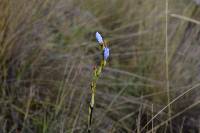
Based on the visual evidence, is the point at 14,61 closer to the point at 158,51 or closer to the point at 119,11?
the point at 158,51

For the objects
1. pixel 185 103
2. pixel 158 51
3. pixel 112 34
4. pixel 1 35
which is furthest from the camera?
pixel 112 34

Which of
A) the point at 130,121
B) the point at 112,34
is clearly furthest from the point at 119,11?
the point at 130,121

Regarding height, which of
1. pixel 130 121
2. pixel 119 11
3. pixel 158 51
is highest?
pixel 119 11

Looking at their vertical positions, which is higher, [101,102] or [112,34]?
[112,34]

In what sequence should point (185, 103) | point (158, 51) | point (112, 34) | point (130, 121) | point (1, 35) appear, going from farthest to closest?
1. point (112, 34)
2. point (158, 51)
3. point (185, 103)
4. point (130, 121)
5. point (1, 35)

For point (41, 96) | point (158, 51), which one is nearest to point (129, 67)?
point (158, 51)

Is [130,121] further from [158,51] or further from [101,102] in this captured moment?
[158,51]

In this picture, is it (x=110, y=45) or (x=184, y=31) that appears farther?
(x=184, y=31)
